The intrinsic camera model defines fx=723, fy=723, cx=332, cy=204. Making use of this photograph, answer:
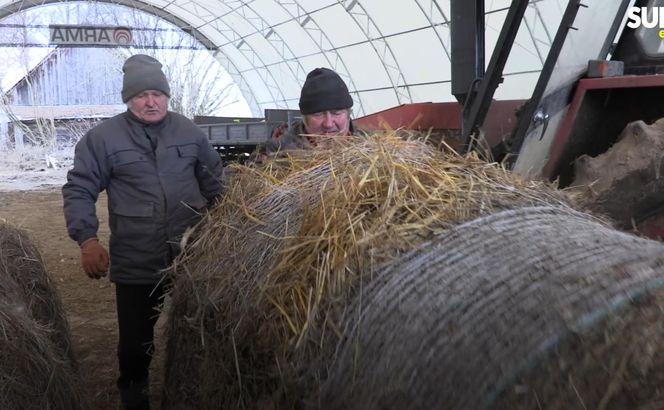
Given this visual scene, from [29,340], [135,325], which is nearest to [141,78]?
[135,325]

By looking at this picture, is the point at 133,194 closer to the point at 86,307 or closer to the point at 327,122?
the point at 327,122

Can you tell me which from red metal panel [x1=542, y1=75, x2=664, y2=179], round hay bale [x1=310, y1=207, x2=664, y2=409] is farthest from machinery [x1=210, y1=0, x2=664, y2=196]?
round hay bale [x1=310, y1=207, x2=664, y2=409]

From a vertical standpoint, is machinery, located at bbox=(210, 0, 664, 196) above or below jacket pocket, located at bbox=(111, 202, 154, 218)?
above

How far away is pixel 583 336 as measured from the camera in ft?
4.63

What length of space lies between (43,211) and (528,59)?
8763 millimetres

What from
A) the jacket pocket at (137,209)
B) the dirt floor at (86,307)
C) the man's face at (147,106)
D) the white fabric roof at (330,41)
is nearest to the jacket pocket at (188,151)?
the man's face at (147,106)

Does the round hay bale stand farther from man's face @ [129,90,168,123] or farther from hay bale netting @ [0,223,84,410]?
man's face @ [129,90,168,123]

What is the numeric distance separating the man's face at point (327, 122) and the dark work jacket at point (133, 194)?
25.8 inches

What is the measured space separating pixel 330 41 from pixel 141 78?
569 inches

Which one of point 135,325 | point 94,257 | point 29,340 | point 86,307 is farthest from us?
point 86,307

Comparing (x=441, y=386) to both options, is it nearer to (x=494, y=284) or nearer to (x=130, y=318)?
(x=494, y=284)

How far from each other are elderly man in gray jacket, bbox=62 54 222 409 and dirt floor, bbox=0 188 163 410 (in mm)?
433

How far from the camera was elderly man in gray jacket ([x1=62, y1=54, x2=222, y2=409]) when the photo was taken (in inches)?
129

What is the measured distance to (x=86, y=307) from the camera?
19.1ft
